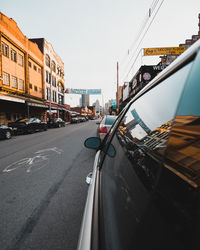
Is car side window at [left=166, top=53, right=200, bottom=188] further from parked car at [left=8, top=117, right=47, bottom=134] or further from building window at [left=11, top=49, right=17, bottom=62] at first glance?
building window at [left=11, top=49, right=17, bottom=62]

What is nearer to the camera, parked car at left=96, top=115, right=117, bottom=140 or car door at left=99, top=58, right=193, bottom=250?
car door at left=99, top=58, right=193, bottom=250

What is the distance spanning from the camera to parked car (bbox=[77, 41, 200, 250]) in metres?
0.44

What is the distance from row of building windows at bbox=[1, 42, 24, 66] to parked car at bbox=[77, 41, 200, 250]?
22.7 m

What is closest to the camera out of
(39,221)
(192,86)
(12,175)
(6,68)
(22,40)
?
(192,86)

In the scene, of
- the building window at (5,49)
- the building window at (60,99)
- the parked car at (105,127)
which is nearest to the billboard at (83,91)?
the building window at (60,99)

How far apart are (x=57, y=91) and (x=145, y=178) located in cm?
3775

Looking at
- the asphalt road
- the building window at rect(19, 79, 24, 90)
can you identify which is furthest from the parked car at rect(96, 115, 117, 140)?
the building window at rect(19, 79, 24, 90)

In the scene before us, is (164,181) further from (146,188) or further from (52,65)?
(52,65)

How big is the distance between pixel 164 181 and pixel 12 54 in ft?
81.4

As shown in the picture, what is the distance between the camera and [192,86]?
527 mm

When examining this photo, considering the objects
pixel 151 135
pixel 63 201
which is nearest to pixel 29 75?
pixel 63 201

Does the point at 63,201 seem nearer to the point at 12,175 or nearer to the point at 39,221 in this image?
the point at 39,221

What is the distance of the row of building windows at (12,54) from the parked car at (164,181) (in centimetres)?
2273

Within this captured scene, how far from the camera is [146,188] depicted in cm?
64
